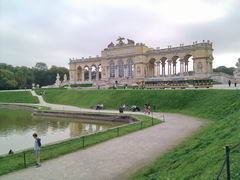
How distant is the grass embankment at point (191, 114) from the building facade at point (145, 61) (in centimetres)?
2346

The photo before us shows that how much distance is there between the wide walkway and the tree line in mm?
77776

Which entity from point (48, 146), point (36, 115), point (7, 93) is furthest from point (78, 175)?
point (7, 93)

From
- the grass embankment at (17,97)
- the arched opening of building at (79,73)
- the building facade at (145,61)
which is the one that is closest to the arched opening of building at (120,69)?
the building facade at (145,61)

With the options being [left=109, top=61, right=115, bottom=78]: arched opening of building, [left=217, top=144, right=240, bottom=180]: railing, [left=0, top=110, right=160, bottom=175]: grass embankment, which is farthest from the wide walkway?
[left=109, top=61, right=115, bottom=78]: arched opening of building

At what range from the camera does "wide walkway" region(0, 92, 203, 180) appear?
9.34 m

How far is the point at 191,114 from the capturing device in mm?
27031

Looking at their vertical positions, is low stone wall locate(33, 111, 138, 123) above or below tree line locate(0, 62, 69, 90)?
below

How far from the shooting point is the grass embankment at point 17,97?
55.3 metres

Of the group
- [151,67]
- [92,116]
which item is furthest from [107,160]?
[151,67]

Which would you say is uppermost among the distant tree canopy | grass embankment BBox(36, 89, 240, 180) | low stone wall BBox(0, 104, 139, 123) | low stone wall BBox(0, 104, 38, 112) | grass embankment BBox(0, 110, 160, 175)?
the distant tree canopy

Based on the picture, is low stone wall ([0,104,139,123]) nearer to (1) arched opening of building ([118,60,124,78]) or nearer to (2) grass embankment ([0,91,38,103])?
(2) grass embankment ([0,91,38,103])

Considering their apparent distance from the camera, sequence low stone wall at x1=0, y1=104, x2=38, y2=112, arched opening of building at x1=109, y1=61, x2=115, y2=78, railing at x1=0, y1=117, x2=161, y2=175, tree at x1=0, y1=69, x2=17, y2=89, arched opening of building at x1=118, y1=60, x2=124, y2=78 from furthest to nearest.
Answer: tree at x1=0, y1=69, x2=17, y2=89
arched opening of building at x1=109, y1=61, x2=115, y2=78
arched opening of building at x1=118, y1=60, x2=124, y2=78
low stone wall at x1=0, y1=104, x2=38, y2=112
railing at x1=0, y1=117, x2=161, y2=175

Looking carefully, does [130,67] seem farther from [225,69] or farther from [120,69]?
[225,69]

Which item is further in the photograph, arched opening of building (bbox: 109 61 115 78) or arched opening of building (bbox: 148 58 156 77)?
arched opening of building (bbox: 109 61 115 78)
